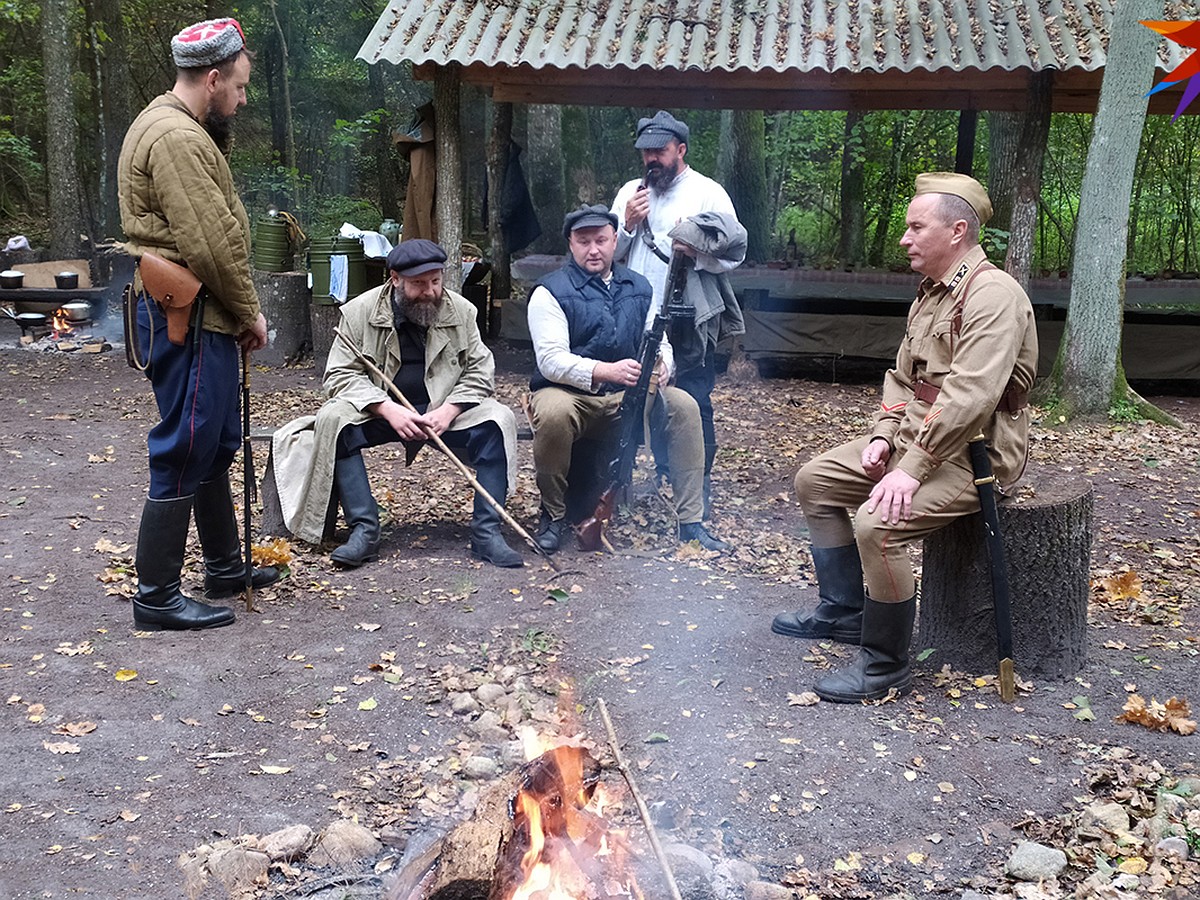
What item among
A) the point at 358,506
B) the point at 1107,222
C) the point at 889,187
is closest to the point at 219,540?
the point at 358,506

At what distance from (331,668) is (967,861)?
2.45 metres

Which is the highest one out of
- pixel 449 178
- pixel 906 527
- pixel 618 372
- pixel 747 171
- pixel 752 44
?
pixel 752 44

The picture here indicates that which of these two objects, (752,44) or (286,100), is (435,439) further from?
(286,100)

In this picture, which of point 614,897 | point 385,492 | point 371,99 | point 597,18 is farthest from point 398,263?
point 371,99

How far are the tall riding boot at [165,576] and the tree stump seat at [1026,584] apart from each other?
2.97 metres

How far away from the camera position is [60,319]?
13.1m

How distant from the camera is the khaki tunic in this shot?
5.46m

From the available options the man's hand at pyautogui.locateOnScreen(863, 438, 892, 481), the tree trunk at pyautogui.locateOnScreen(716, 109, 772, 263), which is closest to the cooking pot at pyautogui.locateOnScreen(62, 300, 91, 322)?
the tree trunk at pyautogui.locateOnScreen(716, 109, 772, 263)

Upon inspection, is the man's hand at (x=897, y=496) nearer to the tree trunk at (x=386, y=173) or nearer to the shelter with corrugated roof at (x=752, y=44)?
the shelter with corrugated roof at (x=752, y=44)

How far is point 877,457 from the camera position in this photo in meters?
4.22

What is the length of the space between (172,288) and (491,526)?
2.00m

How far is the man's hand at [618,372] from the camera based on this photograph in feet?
18.0

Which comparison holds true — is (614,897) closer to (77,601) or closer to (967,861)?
(967,861)

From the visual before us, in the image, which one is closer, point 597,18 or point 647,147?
point 647,147
